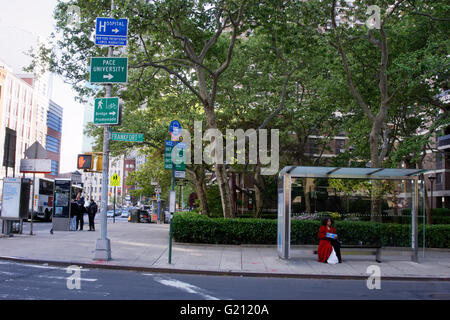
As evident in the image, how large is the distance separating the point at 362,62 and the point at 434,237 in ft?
28.4

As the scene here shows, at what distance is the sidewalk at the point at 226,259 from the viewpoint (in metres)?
11.7

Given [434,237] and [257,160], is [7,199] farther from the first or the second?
[434,237]

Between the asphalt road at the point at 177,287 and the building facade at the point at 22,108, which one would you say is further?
the building facade at the point at 22,108

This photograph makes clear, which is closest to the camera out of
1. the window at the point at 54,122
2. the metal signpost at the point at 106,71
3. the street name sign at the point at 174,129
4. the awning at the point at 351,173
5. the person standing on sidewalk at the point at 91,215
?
the metal signpost at the point at 106,71

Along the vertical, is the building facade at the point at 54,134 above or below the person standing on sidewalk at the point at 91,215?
above

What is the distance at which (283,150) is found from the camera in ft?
96.5

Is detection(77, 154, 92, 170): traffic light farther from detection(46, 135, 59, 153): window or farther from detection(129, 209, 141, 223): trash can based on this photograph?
detection(46, 135, 59, 153): window

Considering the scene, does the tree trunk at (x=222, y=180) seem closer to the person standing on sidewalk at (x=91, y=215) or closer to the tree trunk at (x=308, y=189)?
the tree trunk at (x=308, y=189)

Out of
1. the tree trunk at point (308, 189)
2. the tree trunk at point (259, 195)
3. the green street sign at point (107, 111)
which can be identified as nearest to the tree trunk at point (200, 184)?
the tree trunk at point (259, 195)

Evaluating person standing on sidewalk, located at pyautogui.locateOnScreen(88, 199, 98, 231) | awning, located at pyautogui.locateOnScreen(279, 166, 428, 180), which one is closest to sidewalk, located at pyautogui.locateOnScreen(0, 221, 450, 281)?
awning, located at pyautogui.locateOnScreen(279, 166, 428, 180)

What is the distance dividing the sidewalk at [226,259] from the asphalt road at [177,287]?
0.52 metres

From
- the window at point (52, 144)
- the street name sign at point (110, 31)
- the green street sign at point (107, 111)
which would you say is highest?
the window at point (52, 144)

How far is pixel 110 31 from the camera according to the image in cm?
1282
